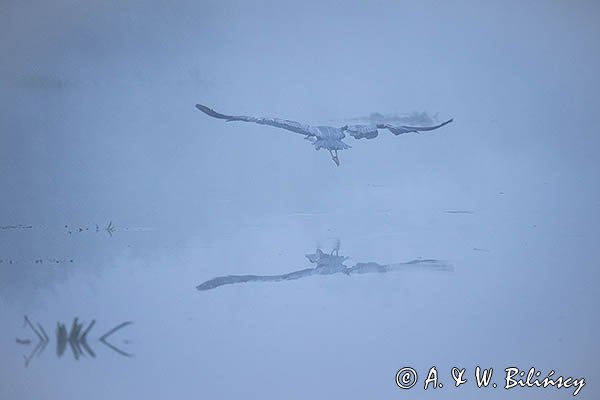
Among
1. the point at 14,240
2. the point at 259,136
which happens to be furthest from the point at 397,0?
the point at 14,240

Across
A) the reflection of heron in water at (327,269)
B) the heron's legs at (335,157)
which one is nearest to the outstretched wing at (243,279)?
the reflection of heron in water at (327,269)

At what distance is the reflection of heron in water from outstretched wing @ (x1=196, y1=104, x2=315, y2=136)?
1.26 ft

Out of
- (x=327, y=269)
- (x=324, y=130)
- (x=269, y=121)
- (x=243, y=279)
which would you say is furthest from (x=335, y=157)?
(x=243, y=279)

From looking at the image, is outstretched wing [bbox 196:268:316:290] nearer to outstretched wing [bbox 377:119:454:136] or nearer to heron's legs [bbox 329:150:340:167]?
heron's legs [bbox 329:150:340:167]

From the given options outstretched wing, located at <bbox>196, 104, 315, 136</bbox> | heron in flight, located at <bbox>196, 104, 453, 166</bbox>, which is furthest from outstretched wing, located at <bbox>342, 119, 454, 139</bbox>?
outstretched wing, located at <bbox>196, 104, 315, 136</bbox>

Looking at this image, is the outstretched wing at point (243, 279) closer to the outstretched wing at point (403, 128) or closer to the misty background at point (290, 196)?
the misty background at point (290, 196)

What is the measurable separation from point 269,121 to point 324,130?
0.17 metres

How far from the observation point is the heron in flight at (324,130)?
6.74ft

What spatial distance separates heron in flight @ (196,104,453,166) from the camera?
6.74ft

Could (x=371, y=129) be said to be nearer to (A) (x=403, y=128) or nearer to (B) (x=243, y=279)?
(A) (x=403, y=128)

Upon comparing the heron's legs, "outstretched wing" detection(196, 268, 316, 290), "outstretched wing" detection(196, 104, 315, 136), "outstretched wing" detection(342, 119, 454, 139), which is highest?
"outstretched wing" detection(342, 119, 454, 139)

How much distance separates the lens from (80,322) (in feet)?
6.63

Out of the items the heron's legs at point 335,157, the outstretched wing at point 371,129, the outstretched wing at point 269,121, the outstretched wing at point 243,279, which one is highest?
the outstretched wing at point 371,129

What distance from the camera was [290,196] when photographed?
2.06m
